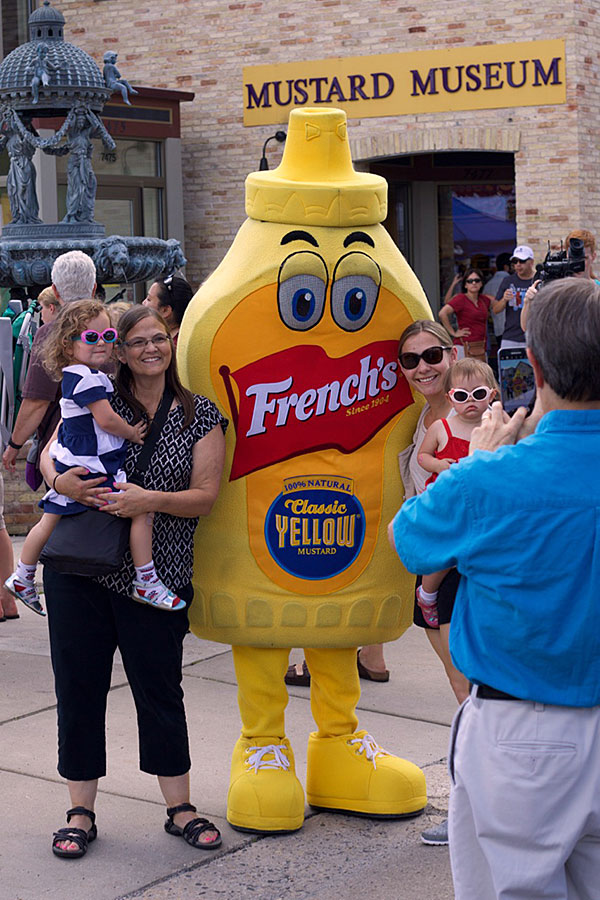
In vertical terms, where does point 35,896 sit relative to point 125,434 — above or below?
below

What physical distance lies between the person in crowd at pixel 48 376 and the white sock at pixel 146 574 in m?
1.73

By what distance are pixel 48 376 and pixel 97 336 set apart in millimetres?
1653

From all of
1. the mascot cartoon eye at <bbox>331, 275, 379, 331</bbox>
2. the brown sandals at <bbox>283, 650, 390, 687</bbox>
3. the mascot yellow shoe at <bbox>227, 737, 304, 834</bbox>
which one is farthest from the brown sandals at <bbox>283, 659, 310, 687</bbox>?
the mascot cartoon eye at <bbox>331, 275, 379, 331</bbox>

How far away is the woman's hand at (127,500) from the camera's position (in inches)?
144

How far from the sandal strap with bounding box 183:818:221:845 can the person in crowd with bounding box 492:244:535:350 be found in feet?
26.1

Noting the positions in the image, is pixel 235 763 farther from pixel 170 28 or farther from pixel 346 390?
pixel 170 28

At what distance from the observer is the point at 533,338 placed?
7.42 feet

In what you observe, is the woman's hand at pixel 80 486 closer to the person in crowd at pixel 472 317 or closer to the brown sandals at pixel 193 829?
the brown sandals at pixel 193 829

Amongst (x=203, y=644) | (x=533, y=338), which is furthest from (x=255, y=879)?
(x=203, y=644)

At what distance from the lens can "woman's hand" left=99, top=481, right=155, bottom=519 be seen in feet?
12.0

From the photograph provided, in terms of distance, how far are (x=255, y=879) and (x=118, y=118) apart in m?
14.3

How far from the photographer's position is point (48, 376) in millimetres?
5395

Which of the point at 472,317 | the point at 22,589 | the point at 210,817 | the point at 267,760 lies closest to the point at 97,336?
the point at 22,589

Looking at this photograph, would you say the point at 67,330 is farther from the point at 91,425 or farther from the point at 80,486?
the point at 80,486
